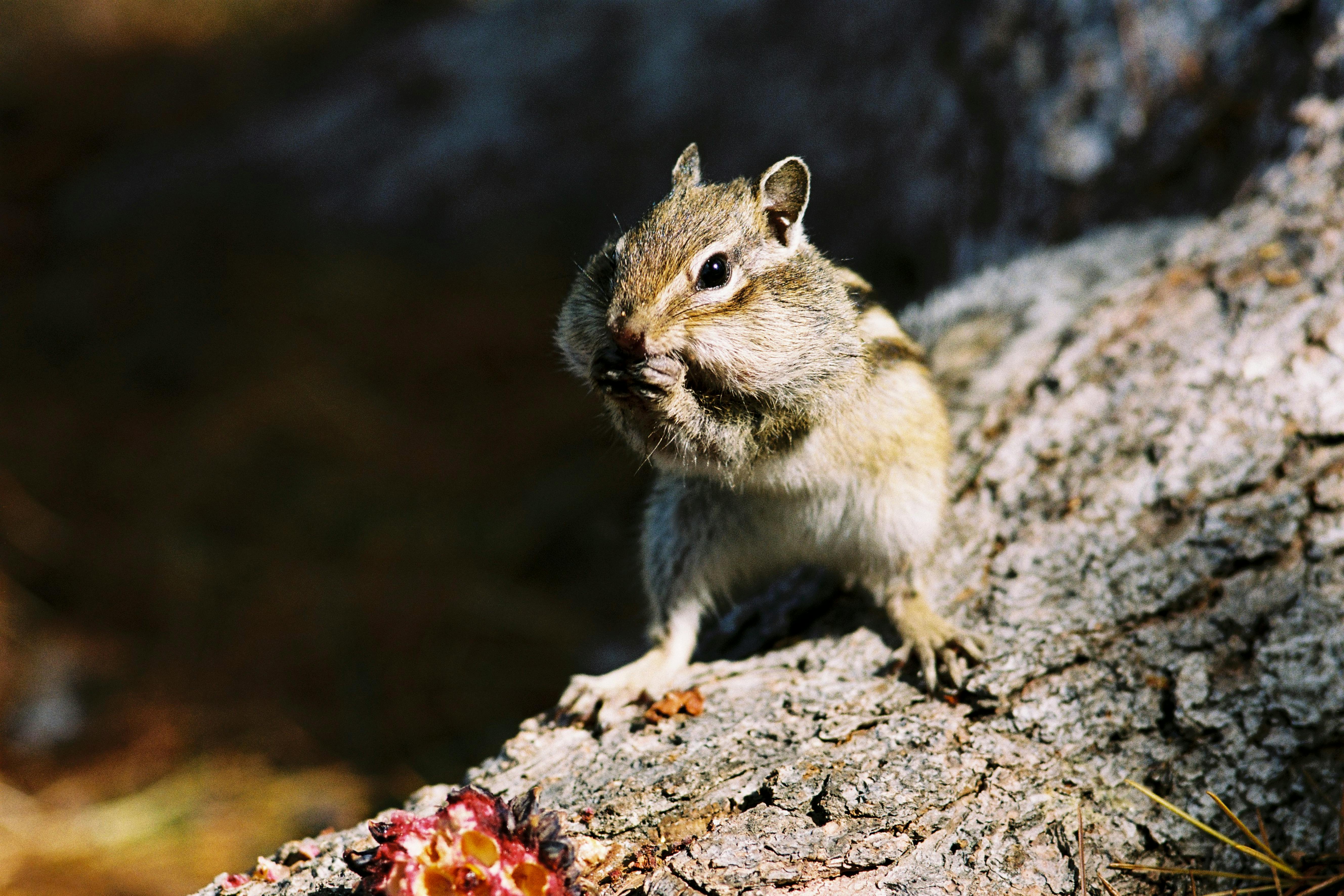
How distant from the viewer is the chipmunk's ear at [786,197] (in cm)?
216

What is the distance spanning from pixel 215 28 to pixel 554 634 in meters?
6.24

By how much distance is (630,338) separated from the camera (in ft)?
6.48

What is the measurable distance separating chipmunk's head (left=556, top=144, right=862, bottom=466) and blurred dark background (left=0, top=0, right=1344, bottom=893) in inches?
8.2

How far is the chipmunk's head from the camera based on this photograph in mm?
2018

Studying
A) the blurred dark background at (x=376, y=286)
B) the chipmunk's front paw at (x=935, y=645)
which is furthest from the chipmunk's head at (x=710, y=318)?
the chipmunk's front paw at (x=935, y=645)

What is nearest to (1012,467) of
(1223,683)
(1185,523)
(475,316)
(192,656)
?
(1185,523)

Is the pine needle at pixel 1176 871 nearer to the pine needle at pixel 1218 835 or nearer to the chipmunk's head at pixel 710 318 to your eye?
the pine needle at pixel 1218 835

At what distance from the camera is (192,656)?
3.73 metres

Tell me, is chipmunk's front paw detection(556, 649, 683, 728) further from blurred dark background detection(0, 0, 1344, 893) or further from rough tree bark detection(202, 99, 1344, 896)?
blurred dark background detection(0, 0, 1344, 893)

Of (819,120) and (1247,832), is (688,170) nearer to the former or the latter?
(1247,832)

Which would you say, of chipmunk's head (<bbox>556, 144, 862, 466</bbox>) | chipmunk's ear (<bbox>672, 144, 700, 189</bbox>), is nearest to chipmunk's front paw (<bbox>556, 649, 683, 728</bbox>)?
chipmunk's head (<bbox>556, 144, 862, 466</bbox>)

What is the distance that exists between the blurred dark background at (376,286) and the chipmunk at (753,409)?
0.27m

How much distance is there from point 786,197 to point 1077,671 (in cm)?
123

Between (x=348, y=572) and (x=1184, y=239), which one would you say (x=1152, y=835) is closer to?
(x=1184, y=239)
